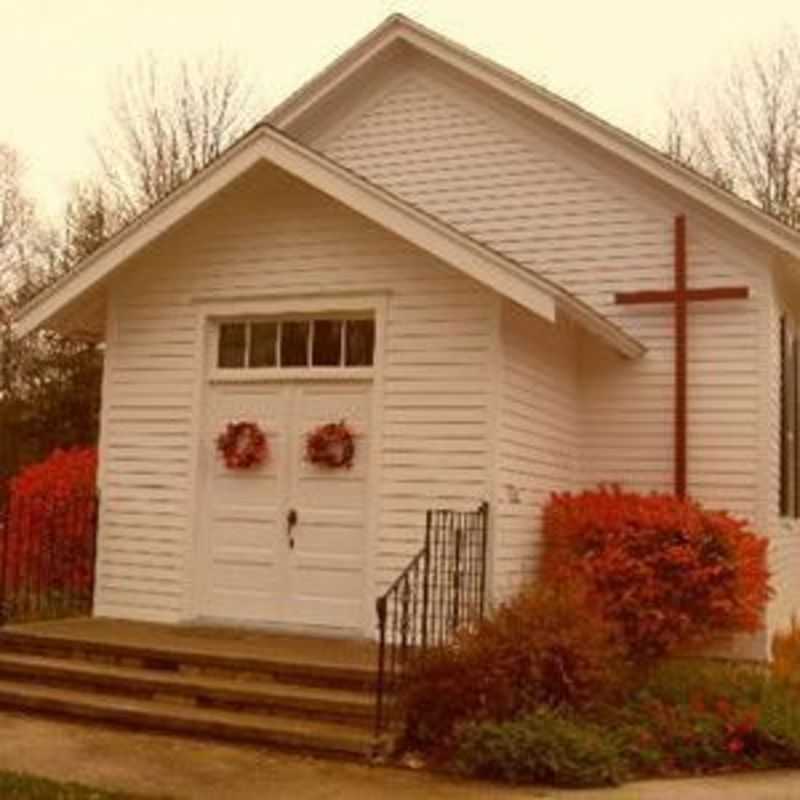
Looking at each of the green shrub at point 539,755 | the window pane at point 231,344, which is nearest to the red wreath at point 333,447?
the window pane at point 231,344

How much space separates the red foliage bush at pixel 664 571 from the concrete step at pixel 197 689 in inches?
101

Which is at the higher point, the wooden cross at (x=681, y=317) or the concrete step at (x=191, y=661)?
the wooden cross at (x=681, y=317)

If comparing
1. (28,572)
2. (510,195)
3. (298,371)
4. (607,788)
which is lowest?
(607,788)

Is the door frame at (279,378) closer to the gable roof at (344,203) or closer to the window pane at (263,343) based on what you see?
the window pane at (263,343)

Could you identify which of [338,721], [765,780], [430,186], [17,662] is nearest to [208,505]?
[17,662]

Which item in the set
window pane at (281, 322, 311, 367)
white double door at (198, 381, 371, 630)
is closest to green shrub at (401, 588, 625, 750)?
white double door at (198, 381, 371, 630)

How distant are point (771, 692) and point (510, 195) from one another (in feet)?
21.6

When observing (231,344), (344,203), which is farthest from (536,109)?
(231,344)

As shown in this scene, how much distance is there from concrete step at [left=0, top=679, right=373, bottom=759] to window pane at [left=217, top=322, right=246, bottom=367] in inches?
141

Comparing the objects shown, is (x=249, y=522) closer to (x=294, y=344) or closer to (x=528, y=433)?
(x=294, y=344)

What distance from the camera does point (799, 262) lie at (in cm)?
1327

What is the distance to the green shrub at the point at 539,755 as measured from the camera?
857cm

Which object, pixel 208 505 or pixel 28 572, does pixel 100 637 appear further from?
pixel 28 572

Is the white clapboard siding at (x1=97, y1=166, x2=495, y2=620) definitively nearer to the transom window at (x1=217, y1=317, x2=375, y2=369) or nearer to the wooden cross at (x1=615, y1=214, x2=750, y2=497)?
the transom window at (x1=217, y1=317, x2=375, y2=369)
